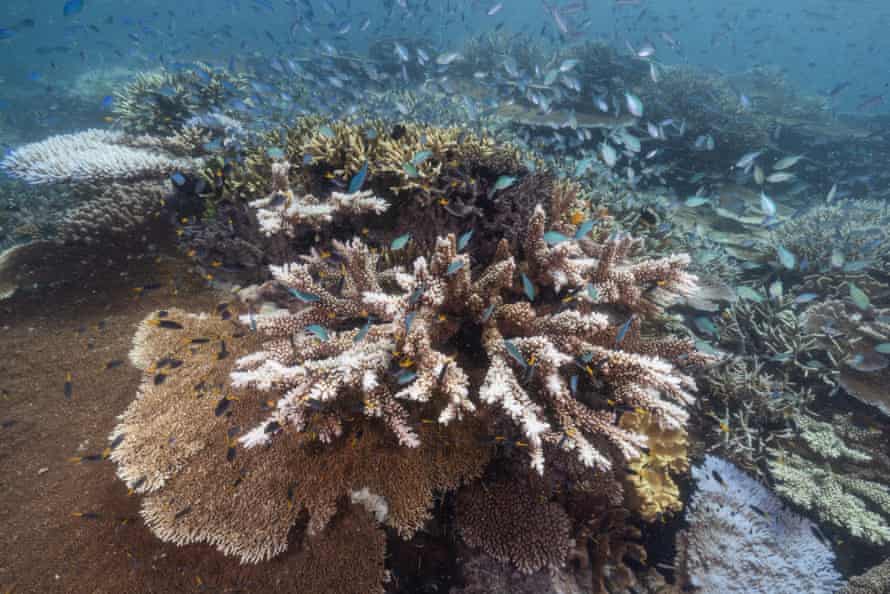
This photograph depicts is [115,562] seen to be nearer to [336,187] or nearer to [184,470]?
[184,470]

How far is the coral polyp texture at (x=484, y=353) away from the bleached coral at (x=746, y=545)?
44.6 inches

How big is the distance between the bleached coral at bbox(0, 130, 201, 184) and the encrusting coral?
3582 millimetres

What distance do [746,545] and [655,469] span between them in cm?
108

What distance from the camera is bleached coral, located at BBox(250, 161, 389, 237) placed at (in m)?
3.55

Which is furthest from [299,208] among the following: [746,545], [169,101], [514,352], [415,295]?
[169,101]

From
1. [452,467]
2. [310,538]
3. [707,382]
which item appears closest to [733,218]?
[707,382]

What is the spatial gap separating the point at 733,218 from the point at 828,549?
729 centimetres

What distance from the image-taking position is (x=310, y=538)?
8.21 ft

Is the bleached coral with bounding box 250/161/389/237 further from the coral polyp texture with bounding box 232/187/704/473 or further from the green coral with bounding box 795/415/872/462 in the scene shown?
the green coral with bounding box 795/415/872/462

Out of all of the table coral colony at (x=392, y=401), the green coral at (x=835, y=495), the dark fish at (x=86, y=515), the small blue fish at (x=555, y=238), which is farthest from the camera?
the green coral at (x=835, y=495)

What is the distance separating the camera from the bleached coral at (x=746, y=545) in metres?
3.12

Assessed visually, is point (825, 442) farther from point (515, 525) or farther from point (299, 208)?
point (299, 208)

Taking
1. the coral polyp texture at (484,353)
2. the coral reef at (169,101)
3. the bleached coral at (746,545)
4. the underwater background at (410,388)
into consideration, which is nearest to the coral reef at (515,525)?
the underwater background at (410,388)

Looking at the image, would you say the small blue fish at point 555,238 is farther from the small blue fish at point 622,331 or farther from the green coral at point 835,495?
the green coral at point 835,495
